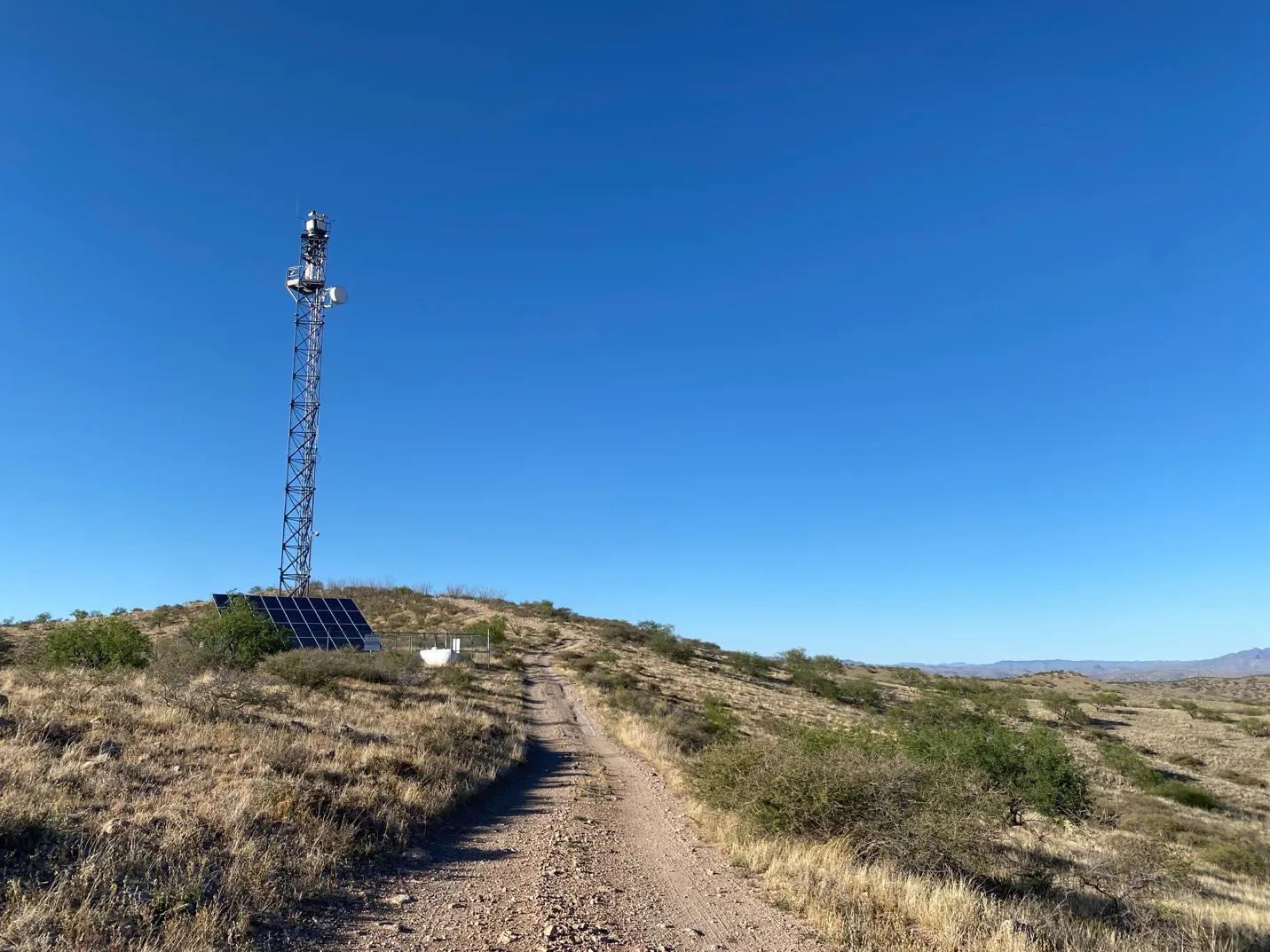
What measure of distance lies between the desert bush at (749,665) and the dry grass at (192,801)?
49.2 meters

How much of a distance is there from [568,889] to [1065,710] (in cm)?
6011

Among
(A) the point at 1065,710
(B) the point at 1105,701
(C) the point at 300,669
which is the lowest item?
(B) the point at 1105,701

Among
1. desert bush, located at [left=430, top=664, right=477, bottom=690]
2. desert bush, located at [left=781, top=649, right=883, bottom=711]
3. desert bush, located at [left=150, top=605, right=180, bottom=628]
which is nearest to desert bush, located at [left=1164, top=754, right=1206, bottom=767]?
desert bush, located at [left=781, top=649, right=883, bottom=711]

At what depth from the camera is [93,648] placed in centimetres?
2731

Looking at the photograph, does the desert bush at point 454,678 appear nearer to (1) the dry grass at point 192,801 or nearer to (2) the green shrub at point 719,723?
(2) the green shrub at point 719,723

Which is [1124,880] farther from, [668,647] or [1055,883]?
[668,647]

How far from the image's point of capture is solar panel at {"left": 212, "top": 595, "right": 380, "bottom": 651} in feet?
118

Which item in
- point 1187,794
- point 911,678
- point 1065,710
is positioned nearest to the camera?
point 1187,794

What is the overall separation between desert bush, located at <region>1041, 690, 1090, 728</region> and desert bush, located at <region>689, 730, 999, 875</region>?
50.4 metres

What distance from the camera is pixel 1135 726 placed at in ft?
185

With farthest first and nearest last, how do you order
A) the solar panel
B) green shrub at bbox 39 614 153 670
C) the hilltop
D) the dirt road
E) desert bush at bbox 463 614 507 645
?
1. desert bush at bbox 463 614 507 645
2. the solar panel
3. green shrub at bbox 39 614 153 670
4. the dirt road
5. the hilltop

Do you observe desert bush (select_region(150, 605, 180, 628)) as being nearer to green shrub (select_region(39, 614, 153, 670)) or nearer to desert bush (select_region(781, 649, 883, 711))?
green shrub (select_region(39, 614, 153, 670))

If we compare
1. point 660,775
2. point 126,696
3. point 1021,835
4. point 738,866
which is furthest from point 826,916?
point 1021,835

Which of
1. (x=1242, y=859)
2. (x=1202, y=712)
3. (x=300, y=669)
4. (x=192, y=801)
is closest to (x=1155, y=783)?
(x=1242, y=859)
